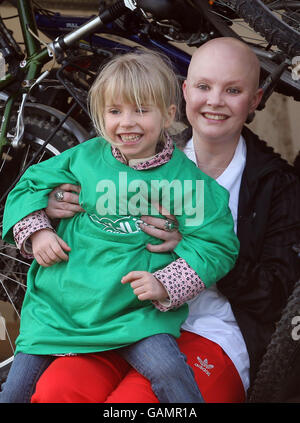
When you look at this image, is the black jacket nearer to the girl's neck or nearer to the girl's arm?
the girl's neck

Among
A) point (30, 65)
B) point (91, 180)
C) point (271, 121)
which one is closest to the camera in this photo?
point (91, 180)

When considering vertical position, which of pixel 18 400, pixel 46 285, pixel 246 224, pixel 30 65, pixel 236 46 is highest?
pixel 236 46

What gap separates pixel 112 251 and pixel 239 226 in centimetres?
35

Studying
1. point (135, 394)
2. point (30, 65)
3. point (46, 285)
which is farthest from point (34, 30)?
point (135, 394)

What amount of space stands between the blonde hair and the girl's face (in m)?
0.02

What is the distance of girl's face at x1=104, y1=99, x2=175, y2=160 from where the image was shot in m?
1.19

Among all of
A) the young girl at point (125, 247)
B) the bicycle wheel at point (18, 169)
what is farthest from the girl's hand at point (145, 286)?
the bicycle wheel at point (18, 169)

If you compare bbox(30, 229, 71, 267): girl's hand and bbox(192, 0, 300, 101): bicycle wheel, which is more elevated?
bbox(192, 0, 300, 101): bicycle wheel

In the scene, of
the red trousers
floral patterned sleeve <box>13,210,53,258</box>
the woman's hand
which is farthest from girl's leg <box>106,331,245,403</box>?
floral patterned sleeve <box>13,210,53,258</box>

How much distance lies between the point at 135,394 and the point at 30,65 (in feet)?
3.52

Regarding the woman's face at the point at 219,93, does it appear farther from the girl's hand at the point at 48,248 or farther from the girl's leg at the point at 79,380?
the girl's leg at the point at 79,380

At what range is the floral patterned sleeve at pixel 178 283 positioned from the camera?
44.7 inches

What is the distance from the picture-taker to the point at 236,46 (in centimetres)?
134
